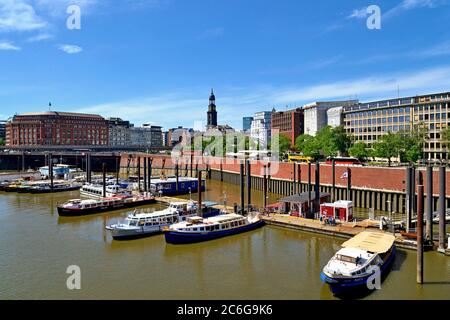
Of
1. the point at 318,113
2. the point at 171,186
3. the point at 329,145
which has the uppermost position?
the point at 318,113

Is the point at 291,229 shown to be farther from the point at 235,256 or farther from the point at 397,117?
the point at 397,117

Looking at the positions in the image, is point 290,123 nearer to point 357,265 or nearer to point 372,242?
point 372,242

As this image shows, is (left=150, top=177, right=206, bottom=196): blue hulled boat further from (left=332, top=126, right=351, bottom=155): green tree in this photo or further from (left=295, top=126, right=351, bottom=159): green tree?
(left=332, top=126, right=351, bottom=155): green tree

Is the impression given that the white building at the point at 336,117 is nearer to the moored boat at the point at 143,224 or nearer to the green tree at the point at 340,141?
the green tree at the point at 340,141

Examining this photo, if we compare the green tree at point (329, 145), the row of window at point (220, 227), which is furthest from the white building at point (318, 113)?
the row of window at point (220, 227)

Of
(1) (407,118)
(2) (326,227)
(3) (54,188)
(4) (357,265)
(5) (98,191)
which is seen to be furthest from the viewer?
(1) (407,118)

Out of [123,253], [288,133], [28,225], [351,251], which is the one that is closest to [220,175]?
[28,225]

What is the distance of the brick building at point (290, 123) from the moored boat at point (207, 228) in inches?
4797

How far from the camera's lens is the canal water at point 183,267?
24594 mm

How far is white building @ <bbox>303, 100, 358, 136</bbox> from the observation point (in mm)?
148500

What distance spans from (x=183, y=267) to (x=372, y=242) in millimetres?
15100

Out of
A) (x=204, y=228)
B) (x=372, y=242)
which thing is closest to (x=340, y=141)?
(x=204, y=228)

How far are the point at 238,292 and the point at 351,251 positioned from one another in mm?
8597

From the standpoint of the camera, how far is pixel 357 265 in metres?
24.8
